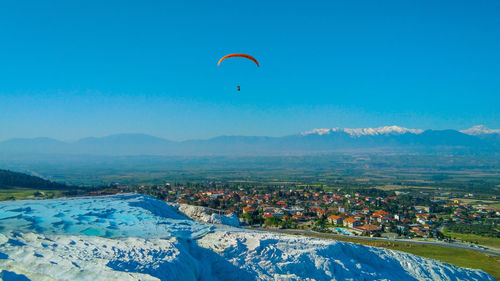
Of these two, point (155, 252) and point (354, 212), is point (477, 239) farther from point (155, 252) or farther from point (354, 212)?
point (155, 252)

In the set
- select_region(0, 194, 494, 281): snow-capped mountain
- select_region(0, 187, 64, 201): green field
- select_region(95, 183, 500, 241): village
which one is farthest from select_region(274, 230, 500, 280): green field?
select_region(0, 187, 64, 201): green field

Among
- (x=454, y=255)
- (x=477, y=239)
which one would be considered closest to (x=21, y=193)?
(x=454, y=255)

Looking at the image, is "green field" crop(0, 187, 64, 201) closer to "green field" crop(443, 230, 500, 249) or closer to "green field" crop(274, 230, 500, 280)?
"green field" crop(274, 230, 500, 280)

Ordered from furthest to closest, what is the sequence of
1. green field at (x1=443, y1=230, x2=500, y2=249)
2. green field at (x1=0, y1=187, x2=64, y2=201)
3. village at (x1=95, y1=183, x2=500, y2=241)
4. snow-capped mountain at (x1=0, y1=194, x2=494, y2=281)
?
village at (x1=95, y1=183, x2=500, y2=241) → green field at (x1=0, y1=187, x2=64, y2=201) → green field at (x1=443, y1=230, x2=500, y2=249) → snow-capped mountain at (x1=0, y1=194, x2=494, y2=281)

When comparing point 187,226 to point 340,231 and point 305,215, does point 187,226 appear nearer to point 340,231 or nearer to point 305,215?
point 340,231

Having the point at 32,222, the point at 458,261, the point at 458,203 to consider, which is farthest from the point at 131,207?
the point at 458,203

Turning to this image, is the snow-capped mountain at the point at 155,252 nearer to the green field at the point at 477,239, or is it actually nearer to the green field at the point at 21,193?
the green field at the point at 477,239
